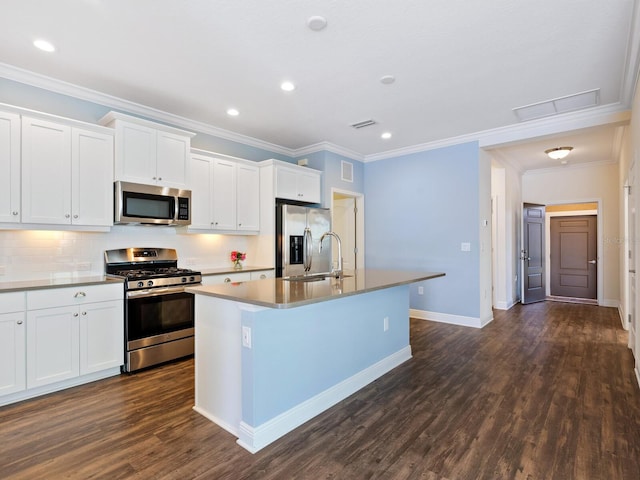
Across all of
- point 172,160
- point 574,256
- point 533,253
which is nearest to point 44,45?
point 172,160

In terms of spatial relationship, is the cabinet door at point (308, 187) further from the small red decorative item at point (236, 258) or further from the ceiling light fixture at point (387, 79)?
the ceiling light fixture at point (387, 79)

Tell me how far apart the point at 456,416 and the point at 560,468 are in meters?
0.67

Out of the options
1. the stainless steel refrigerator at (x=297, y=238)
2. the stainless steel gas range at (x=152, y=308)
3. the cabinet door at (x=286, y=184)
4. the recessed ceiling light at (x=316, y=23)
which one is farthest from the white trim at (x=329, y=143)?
the recessed ceiling light at (x=316, y=23)

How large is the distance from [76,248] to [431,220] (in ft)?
15.2

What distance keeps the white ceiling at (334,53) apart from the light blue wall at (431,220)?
1.13 m

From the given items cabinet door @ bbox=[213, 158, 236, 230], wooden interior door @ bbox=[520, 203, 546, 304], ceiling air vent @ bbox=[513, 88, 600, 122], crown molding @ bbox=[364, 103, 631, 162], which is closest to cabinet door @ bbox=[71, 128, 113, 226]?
cabinet door @ bbox=[213, 158, 236, 230]

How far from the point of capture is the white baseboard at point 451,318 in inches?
193

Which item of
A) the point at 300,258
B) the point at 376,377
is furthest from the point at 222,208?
the point at 376,377

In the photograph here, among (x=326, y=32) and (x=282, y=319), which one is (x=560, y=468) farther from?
(x=326, y=32)

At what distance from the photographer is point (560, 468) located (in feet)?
6.23

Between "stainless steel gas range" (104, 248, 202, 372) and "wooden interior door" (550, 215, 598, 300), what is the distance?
26.1 ft

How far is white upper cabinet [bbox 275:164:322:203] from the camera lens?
476 centimetres

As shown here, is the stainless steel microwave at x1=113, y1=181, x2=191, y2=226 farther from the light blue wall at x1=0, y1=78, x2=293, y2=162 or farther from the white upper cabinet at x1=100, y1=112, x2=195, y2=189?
the light blue wall at x1=0, y1=78, x2=293, y2=162

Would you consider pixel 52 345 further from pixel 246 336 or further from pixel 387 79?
pixel 387 79
